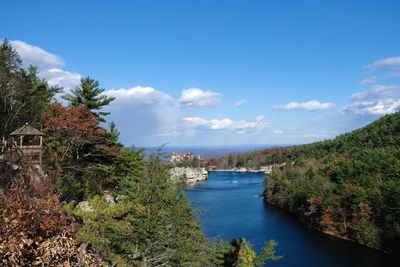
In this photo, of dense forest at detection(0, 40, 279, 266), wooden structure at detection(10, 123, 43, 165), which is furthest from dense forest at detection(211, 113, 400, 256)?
wooden structure at detection(10, 123, 43, 165)

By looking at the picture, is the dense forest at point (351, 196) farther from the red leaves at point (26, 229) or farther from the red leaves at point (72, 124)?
the red leaves at point (26, 229)

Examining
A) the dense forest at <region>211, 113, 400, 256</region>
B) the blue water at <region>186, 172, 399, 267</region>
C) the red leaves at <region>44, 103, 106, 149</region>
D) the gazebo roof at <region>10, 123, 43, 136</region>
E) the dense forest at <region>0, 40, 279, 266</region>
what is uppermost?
the red leaves at <region>44, 103, 106, 149</region>

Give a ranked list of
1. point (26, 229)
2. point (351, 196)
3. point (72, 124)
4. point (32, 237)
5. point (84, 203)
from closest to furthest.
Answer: point (26, 229) < point (32, 237) < point (84, 203) < point (72, 124) < point (351, 196)

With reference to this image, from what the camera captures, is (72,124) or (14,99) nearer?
(14,99)

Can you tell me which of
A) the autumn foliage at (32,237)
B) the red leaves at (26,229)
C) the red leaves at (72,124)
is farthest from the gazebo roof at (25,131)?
the autumn foliage at (32,237)

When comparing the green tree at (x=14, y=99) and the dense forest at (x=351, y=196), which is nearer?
the green tree at (x=14, y=99)

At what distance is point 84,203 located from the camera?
1766 centimetres

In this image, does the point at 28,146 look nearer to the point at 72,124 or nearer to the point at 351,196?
the point at 72,124

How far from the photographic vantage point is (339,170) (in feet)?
155

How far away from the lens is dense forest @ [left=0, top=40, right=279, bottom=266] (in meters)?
4.32

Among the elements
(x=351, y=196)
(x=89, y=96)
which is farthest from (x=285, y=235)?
(x=89, y=96)

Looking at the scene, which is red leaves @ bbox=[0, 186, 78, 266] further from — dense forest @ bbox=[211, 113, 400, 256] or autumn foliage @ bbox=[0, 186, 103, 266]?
dense forest @ bbox=[211, 113, 400, 256]

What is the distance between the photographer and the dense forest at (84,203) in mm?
4324

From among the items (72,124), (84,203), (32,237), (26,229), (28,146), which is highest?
(72,124)
